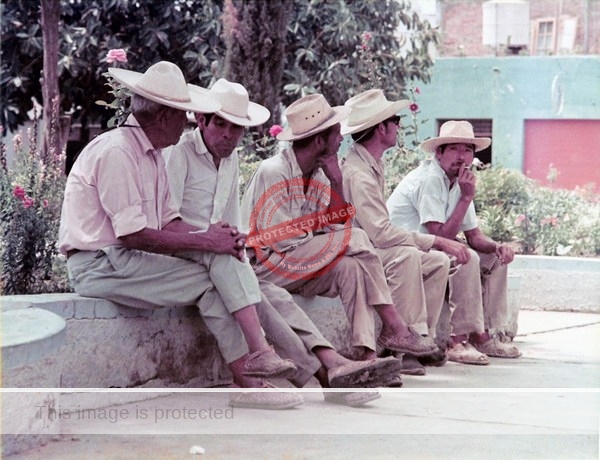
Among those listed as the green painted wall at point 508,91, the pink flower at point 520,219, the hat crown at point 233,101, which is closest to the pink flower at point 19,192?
the hat crown at point 233,101

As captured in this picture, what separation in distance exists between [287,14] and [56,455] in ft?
31.1

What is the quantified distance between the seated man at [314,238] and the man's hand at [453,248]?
730 mm

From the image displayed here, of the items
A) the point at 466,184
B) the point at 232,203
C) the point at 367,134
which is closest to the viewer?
the point at 232,203

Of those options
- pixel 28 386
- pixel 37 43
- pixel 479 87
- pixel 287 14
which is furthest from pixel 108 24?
pixel 28 386

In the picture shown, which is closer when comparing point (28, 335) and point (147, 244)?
point (28, 335)

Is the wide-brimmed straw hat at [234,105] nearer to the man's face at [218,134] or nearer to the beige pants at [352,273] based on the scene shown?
the man's face at [218,134]

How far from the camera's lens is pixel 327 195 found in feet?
21.6

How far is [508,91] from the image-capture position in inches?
900

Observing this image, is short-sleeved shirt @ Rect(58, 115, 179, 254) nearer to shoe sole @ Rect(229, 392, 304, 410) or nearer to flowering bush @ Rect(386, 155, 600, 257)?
shoe sole @ Rect(229, 392, 304, 410)

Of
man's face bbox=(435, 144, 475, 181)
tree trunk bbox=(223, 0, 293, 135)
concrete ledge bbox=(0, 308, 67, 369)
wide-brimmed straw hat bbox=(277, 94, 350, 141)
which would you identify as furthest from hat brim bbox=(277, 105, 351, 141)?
tree trunk bbox=(223, 0, 293, 135)

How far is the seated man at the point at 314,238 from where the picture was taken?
6230mm

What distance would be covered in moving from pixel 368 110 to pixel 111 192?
6.95 feet

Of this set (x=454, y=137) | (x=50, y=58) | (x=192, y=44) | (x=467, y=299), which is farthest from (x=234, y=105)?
(x=192, y=44)

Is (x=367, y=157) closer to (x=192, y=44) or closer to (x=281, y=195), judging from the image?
(x=281, y=195)
